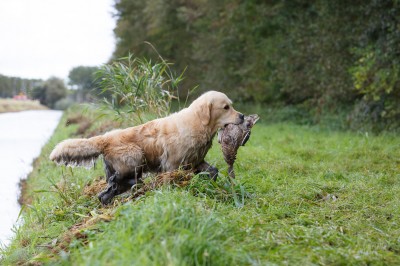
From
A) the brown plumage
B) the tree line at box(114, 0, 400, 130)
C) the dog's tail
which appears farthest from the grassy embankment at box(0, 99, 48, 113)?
the brown plumage

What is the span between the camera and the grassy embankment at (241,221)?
3.21 meters

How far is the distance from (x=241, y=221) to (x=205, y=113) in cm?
135

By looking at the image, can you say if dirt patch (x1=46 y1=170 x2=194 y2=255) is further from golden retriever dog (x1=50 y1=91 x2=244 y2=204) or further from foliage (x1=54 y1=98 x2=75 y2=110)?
foliage (x1=54 y1=98 x2=75 y2=110)

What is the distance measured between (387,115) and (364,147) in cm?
325

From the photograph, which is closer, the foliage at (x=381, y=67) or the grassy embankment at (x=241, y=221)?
the grassy embankment at (x=241, y=221)

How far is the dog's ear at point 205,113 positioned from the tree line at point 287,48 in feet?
16.1

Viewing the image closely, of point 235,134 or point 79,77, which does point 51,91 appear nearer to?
point 79,77

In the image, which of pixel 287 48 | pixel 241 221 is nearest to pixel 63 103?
pixel 287 48

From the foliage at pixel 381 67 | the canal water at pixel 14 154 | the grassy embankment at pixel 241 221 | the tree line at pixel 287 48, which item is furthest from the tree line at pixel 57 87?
the foliage at pixel 381 67

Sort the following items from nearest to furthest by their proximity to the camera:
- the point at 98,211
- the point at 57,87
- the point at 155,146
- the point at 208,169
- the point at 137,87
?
the point at 98,211 < the point at 155,146 < the point at 208,169 < the point at 137,87 < the point at 57,87

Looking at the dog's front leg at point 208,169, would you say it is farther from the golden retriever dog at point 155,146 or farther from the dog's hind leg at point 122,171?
the dog's hind leg at point 122,171

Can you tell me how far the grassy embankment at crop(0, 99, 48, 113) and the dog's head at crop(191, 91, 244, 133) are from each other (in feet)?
41.4

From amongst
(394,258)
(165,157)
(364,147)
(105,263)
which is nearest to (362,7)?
(364,147)

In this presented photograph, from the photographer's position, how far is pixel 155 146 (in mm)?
5230
